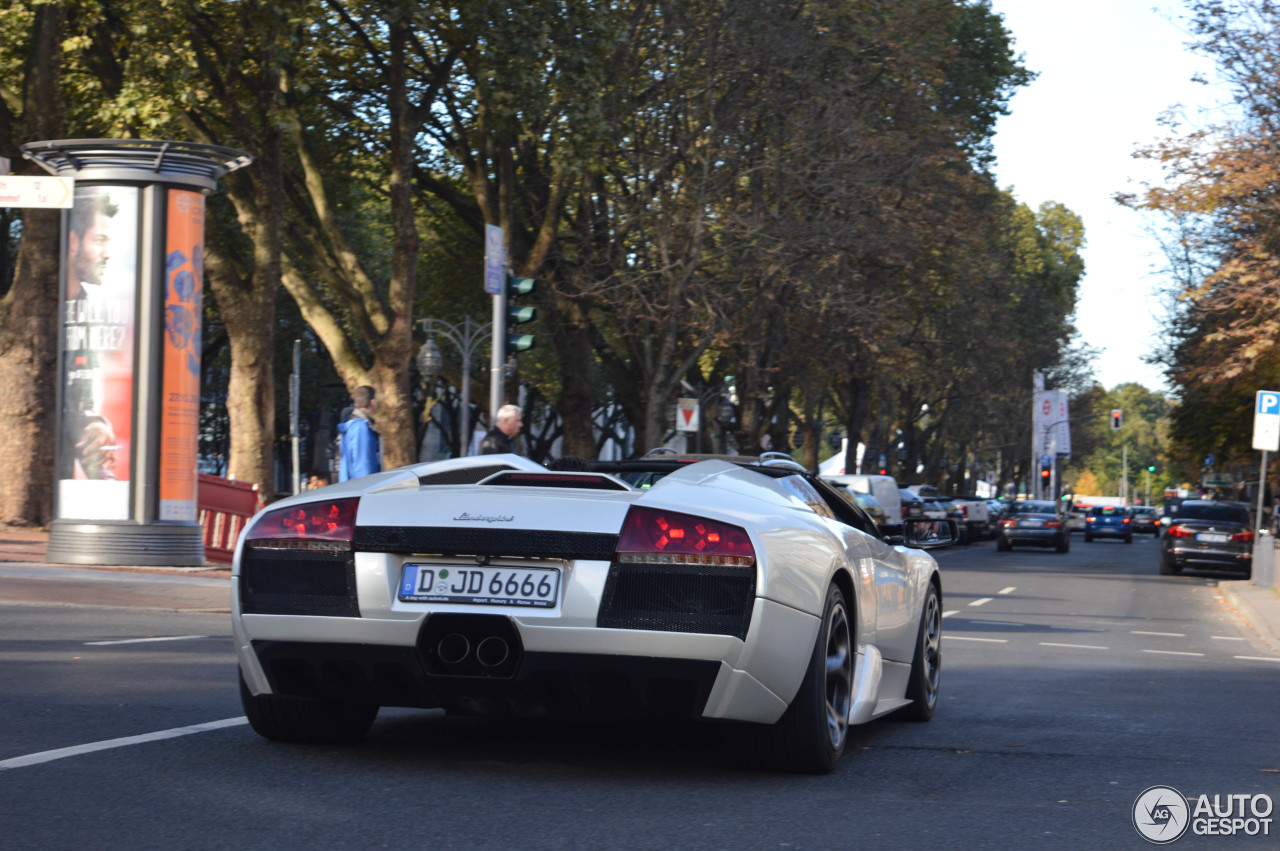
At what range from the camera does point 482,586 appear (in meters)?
5.45

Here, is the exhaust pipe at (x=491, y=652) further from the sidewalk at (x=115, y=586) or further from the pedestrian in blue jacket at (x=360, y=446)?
the sidewalk at (x=115, y=586)

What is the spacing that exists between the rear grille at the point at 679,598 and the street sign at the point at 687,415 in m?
25.6

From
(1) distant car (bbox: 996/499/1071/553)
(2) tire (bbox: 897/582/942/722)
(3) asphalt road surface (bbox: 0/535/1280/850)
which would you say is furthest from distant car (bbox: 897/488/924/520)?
(2) tire (bbox: 897/582/942/722)

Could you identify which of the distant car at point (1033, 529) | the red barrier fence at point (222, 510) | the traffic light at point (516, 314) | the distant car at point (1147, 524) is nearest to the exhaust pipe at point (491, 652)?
the traffic light at point (516, 314)

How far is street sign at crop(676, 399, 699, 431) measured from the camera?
102 feet

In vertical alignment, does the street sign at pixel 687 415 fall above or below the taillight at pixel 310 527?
above

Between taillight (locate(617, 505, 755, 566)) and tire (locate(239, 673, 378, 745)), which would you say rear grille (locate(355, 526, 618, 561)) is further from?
tire (locate(239, 673, 378, 745))

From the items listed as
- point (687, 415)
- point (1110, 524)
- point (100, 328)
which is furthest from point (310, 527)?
point (1110, 524)

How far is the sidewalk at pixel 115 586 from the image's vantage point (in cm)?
1355

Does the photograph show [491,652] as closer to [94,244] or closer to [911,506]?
[94,244]

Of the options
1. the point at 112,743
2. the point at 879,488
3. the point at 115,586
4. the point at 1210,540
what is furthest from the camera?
the point at 879,488

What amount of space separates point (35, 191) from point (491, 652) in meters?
10.4

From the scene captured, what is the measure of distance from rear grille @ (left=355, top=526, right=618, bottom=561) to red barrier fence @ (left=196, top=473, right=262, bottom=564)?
14835 millimetres

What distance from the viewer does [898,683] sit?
732cm
